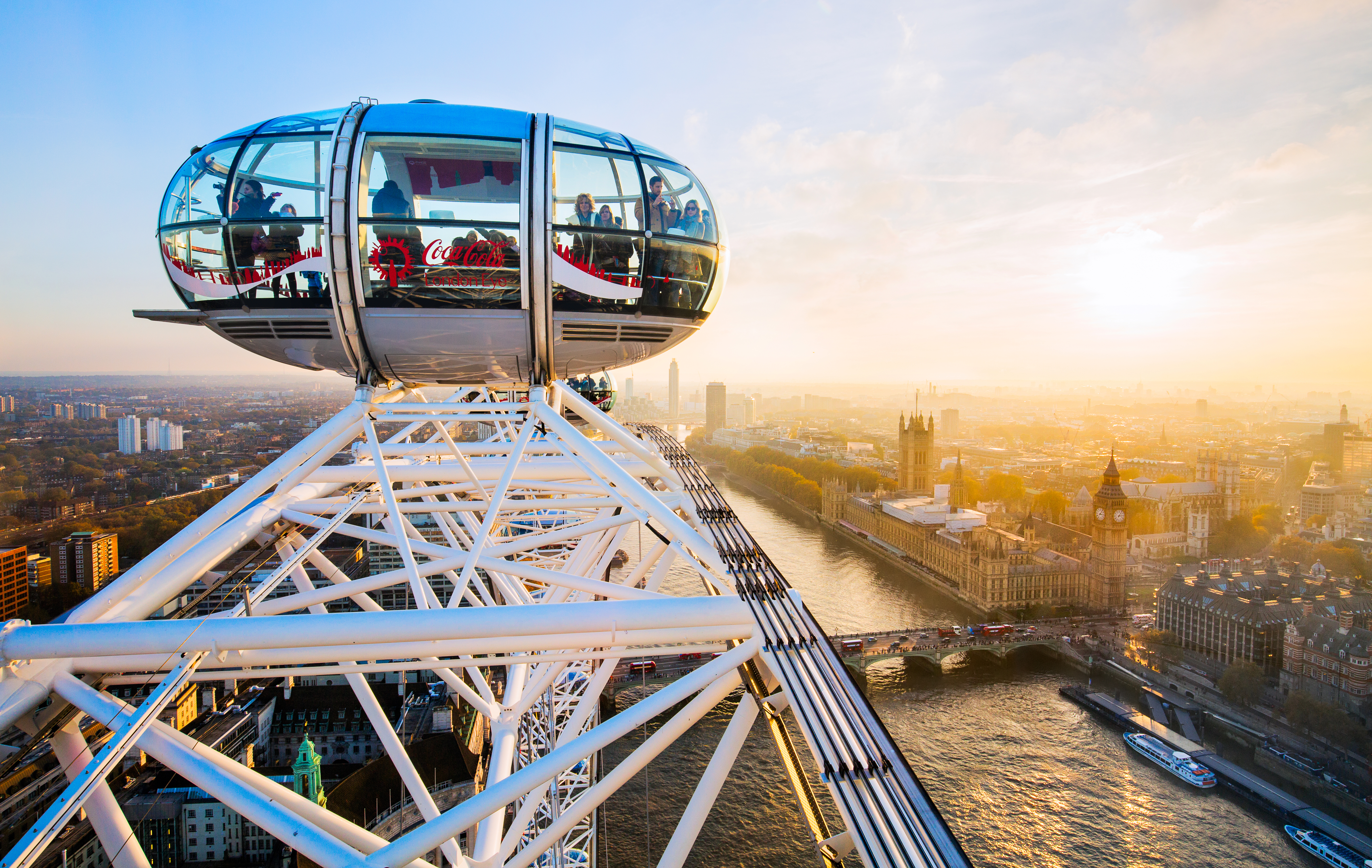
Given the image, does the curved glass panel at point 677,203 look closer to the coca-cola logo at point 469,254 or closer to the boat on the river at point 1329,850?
the coca-cola logo at point 469,254

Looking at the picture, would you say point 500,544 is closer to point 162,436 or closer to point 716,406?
point 162,436

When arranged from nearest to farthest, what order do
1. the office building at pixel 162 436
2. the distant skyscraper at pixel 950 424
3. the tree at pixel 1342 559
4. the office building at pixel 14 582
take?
the office building at pixel 14 582 → the office building at pixel 162 436 → the tree at pixel 1342 559 → the distant skyscraper at pixel 950 424

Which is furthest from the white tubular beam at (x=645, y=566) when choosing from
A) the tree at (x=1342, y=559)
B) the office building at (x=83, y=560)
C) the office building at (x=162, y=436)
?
the tree at (x=1342, y=559)

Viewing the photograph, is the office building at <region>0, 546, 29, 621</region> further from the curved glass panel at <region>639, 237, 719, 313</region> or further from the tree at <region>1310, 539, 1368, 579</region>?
the tree at <region>1310, 539, 1368, 579</region>

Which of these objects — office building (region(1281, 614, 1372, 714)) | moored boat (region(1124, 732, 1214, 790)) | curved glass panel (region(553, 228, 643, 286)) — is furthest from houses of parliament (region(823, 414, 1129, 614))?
curved glass panel (region(553, 228, 643, 286))

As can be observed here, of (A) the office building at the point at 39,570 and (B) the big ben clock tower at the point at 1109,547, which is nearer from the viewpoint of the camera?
(A) the office building at the point at 39,570
